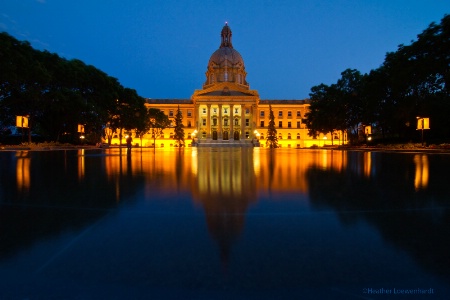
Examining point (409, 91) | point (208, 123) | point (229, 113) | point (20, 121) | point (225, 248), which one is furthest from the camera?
point (229, 113)

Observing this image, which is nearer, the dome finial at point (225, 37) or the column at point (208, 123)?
the column at point (208, 123)

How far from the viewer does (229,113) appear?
10081cm

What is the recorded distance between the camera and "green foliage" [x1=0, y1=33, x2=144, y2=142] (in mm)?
31312

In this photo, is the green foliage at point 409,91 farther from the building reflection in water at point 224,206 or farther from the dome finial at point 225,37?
the dome finial at point 225,37

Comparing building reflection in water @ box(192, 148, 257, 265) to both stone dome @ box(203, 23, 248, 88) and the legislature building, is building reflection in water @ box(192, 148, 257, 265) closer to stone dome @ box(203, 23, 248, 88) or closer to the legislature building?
the legislature building

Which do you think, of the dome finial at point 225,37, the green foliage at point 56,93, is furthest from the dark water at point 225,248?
the dome finial at point 225,37

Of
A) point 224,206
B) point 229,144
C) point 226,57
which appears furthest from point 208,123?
point 224,206

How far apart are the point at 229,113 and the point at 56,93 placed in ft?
223

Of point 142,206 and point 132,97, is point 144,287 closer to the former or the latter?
point 142,206

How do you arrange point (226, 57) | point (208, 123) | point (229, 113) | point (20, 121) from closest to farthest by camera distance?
point (20, 121) < point (208, 123) < point (229, 113) < point (226, 57)

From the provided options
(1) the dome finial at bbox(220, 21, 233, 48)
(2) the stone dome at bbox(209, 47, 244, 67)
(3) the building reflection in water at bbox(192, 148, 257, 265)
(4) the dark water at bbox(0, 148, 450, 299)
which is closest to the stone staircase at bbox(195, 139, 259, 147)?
(2) the stone dome at bbox(209, 47, 244, 67)

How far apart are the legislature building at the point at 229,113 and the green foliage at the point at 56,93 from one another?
102 feet

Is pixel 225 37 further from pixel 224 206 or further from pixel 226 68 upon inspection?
pixel 224 206

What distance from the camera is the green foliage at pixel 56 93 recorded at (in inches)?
1233
